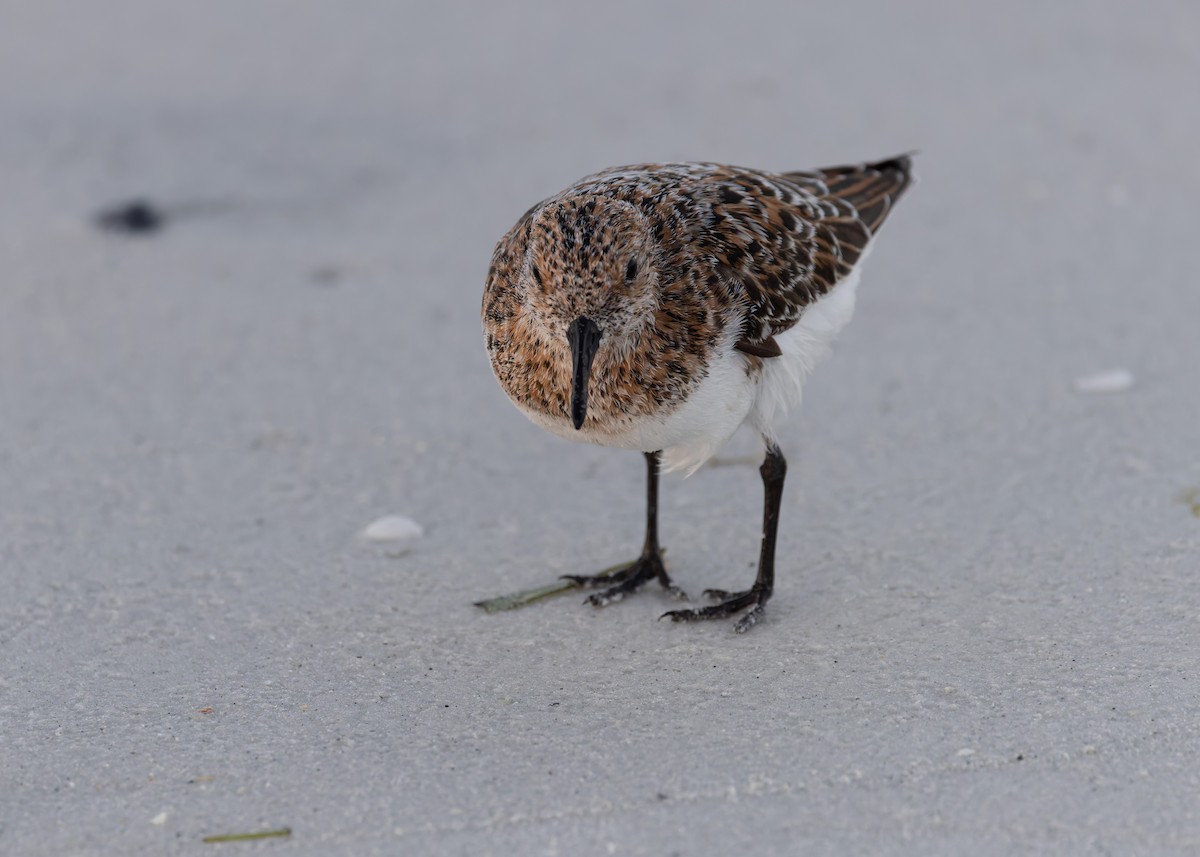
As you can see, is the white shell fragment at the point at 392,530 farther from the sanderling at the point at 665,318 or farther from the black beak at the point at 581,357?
the black beak at the point at 581,357

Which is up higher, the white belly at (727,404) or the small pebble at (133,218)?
the small pebble at (133,218)

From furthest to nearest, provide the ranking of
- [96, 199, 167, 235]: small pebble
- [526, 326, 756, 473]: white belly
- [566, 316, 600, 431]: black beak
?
[96, 199, 167, 235]: small pebble
[526, 326, 756, 473]: white belly
[566, 316, 600, 431]: black beak

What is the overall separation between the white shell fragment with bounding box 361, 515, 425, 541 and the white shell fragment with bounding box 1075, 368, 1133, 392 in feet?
9.05

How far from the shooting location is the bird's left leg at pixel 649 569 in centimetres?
492

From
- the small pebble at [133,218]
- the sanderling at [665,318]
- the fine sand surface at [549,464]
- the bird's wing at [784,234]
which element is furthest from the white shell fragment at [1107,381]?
the small pebble at [133,218]

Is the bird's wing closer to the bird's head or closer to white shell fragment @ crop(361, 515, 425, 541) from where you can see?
the bird's head

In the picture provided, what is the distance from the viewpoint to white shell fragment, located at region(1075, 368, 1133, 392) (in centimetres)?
589

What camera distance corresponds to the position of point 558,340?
164 inches

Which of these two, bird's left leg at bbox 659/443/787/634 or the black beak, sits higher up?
the black beak

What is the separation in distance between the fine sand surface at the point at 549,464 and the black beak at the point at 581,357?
2.77 feet

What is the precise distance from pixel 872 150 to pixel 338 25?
3.37m

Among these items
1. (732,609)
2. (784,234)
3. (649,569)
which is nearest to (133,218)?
(649,569)

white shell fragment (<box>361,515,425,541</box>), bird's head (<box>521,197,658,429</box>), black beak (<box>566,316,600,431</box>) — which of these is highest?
bird's head (<box>521,197,658,429</box>)

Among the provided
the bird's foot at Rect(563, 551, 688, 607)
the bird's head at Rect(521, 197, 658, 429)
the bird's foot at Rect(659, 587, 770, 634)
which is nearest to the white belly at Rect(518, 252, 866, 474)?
the bird's head at Rect(521, 197, 658, 429)
